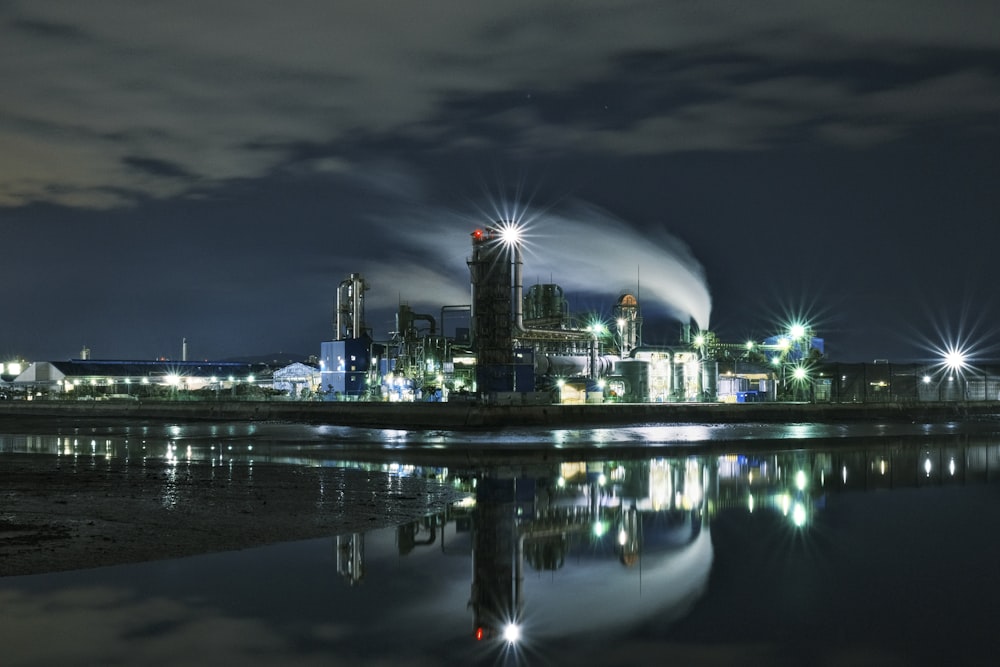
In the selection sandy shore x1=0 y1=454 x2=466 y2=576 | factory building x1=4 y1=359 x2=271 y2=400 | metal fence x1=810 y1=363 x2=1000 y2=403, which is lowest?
sandy shore x1=0 y1=454 x2=466 y2=576

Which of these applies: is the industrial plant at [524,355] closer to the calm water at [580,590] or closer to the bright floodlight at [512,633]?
the calm water at [580,590]

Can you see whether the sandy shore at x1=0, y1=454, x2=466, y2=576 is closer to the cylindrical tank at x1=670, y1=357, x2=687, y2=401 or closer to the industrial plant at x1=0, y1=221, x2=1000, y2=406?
the industrial plant at x1=0, y1=221, x2=1000, y2=406

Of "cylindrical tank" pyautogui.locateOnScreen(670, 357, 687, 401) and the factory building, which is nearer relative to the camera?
"cylindrical tank" pyautogui.locateOnScreen(670, 357, 687, 401)

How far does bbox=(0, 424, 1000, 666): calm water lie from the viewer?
39.5 ft

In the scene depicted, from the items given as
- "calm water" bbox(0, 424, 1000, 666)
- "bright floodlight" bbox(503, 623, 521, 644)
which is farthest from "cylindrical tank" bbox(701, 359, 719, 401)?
"bright floodlight" bbox(503, 623, 521, 644)

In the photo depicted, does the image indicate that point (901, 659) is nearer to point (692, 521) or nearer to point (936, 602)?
point (936, 602)

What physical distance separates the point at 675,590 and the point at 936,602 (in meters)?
3.98

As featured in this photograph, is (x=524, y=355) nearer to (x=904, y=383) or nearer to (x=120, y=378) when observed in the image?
(x=904, y=383)

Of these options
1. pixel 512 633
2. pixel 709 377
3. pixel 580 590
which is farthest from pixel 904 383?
pixel 512 633

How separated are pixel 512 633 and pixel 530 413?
2632 inches

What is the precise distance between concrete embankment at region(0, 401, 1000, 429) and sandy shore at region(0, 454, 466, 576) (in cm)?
4189

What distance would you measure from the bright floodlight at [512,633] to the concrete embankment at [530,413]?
61.1m

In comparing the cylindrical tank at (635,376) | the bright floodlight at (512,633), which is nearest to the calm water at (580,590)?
the bright floodlight at (512,633)

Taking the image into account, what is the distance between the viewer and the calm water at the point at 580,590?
1204cm
